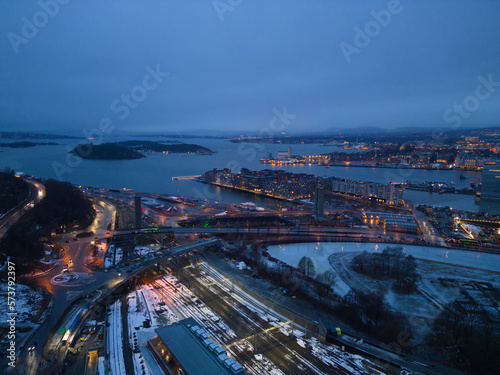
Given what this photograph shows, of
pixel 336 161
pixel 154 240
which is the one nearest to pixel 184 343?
pixel 154 240

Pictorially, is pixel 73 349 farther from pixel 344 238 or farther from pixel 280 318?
pixel 344 238

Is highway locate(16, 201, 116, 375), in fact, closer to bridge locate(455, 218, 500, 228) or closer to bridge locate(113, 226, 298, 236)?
bridge locate(113, 226, 298, 236)

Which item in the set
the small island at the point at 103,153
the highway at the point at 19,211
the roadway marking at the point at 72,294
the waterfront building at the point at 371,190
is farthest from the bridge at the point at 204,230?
the small island at the point at 103,153

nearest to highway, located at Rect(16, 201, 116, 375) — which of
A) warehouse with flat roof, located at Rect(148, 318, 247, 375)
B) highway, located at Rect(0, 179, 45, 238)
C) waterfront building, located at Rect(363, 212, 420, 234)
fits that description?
highway, located at Rect(0, 179, 45, 238)

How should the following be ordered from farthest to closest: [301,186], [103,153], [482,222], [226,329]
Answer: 1. [103,153]
2. [301,186]
3. [482,222]
4. [226,329]

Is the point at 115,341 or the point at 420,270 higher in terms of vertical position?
the point at 115,341

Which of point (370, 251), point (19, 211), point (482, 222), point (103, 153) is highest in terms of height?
point (103, 153)

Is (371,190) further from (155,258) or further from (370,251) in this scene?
(155,258)

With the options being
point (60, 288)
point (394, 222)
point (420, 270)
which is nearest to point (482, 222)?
point (394, 222)
